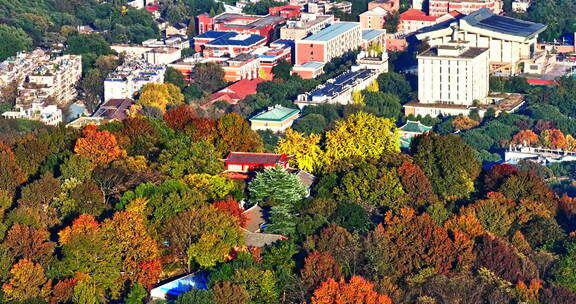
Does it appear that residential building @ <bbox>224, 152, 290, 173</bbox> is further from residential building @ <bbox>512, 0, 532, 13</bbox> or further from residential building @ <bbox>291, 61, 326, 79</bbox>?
residential building @ <bbox>512, 0, 532, 13</bbox>

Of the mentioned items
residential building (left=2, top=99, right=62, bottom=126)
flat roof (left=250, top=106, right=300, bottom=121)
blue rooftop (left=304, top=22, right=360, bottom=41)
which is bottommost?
flat roof (left=250, top=106, right=300, bottom=121)

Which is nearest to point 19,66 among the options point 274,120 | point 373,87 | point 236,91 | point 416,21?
point 236,91

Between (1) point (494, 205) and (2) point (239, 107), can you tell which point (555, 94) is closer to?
(2) point (239, 107)

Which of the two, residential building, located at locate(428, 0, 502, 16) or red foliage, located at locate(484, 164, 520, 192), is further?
residential building, located at locate(428, 0, 502, 16)

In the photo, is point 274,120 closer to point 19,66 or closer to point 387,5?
point 19,66

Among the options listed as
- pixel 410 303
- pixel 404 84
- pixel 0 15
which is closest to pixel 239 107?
pixel 404 84

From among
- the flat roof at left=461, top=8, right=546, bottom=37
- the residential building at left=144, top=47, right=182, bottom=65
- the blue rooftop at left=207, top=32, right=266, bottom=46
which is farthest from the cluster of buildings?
the flat roof at left=461, top=8, right=546, bottom=37
